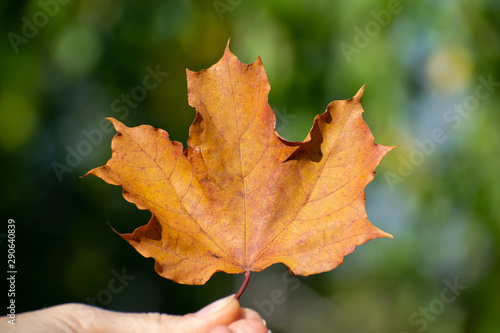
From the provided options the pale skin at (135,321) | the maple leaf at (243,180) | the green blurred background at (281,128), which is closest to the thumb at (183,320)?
the pale skin at (135,321)

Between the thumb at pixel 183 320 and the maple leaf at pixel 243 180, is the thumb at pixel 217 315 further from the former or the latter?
the maple leaf at pixel 243 180

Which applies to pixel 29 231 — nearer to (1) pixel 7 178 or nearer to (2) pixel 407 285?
(1) pixel 7 178

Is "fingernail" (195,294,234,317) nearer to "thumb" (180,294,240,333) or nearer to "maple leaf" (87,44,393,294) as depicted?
"thumb" (180,294,240,333)

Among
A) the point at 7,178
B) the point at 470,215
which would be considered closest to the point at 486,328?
the point at 470,215

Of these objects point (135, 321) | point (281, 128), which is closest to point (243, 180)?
point (135, 321)

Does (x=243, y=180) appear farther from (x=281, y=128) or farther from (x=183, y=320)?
(x=281, y=128)

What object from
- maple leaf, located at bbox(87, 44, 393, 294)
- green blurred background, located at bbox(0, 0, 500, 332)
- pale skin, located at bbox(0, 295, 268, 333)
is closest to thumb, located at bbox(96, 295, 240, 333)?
pale skin, located at bbox(0, 295, 268, 333)
